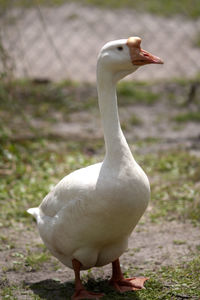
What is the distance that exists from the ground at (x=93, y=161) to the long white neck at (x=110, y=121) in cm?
91

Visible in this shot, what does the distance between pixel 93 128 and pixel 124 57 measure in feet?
13.5

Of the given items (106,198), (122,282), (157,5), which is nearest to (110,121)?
(106,198)

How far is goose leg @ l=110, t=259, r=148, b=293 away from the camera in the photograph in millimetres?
3526

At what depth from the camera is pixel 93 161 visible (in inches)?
237

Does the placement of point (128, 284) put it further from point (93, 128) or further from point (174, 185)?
point (93, 128)

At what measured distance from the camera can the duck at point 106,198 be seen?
10.4 feet

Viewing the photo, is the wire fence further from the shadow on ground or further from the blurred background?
the shadow on ground

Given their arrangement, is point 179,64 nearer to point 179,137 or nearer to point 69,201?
point 179,137

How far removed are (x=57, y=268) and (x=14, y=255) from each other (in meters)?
0.38

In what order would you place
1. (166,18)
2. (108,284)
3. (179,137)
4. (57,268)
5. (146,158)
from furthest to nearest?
(166,18), (179,137), (146,158), (57,268), (108,284)

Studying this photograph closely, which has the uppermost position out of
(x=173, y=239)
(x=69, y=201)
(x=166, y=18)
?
(x=166, y=18)

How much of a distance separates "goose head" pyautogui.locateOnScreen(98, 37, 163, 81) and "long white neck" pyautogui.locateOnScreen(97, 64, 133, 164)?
0.18 ft

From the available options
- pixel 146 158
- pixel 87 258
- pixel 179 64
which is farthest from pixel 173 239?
pixel 179 64

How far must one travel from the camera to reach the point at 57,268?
13.0 feet
